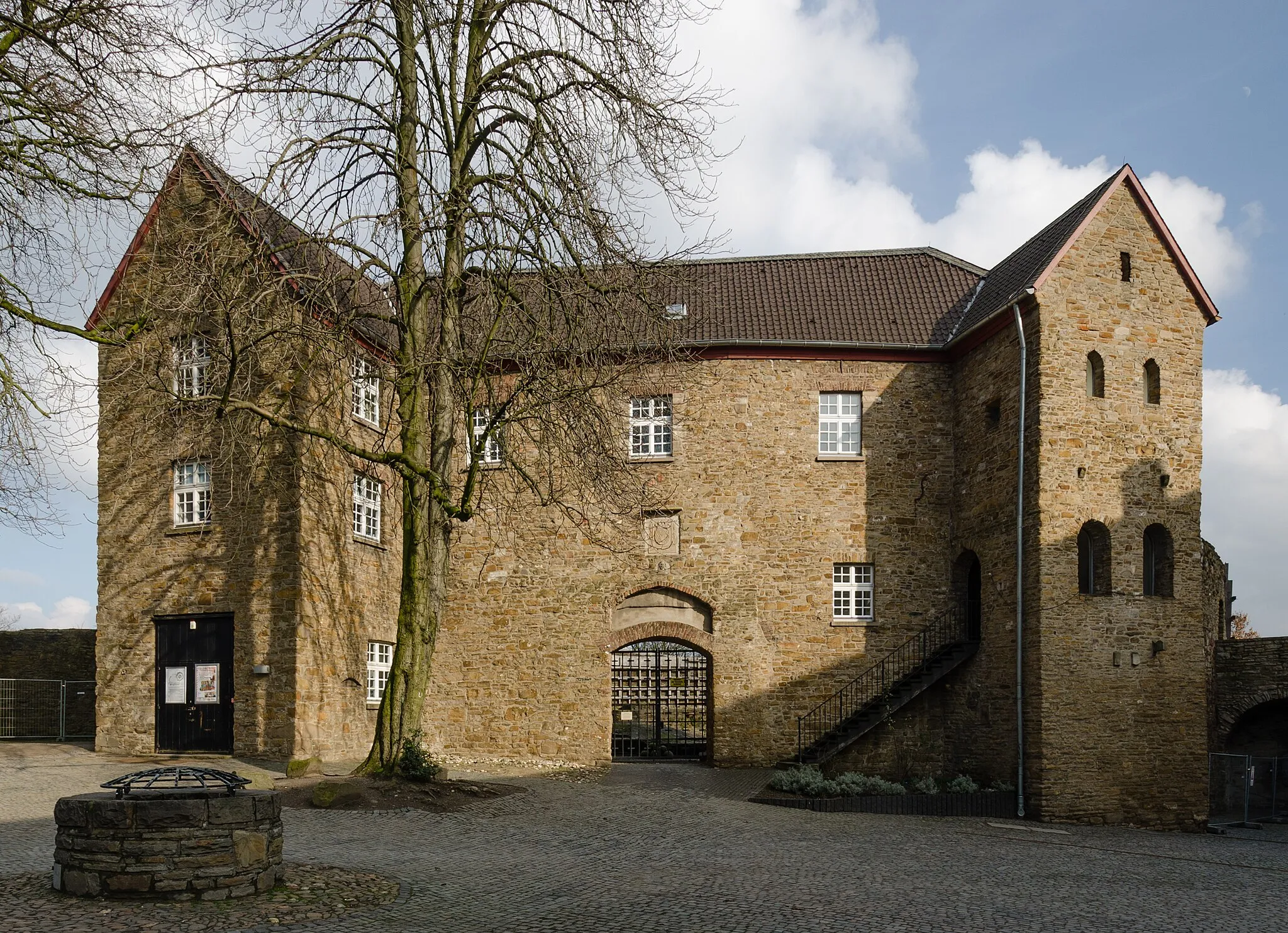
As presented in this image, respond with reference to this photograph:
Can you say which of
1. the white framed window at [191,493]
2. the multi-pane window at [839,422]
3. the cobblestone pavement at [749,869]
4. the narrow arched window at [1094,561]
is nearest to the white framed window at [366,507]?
the white framed window at [191,493]

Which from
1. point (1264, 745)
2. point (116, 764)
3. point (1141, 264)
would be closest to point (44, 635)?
point (116, 764)

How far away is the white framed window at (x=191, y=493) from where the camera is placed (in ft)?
66.6

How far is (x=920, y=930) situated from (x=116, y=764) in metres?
13.9

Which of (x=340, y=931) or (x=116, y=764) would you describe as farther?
(x=116, y=764)

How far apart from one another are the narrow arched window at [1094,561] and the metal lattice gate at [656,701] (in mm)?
7357

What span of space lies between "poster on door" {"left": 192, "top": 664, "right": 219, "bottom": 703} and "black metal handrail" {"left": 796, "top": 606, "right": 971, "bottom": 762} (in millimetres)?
10390

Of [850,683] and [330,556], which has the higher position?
[330,556]

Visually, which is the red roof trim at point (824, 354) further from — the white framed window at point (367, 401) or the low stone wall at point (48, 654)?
the low stone wall at point (48, 654)

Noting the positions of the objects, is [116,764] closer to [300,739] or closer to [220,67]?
[300,739]

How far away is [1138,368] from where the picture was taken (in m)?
19.4

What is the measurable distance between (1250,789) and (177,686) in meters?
20.7

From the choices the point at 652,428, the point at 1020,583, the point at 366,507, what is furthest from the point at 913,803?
the point at 366,507

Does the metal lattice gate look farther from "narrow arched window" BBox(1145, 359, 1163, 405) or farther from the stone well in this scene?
the stone well

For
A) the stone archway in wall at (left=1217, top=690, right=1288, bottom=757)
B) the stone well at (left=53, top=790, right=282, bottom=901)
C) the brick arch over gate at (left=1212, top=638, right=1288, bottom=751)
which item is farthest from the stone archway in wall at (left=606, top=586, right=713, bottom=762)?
the stone well at (left=53, top=790, right=282, bottom=901)
